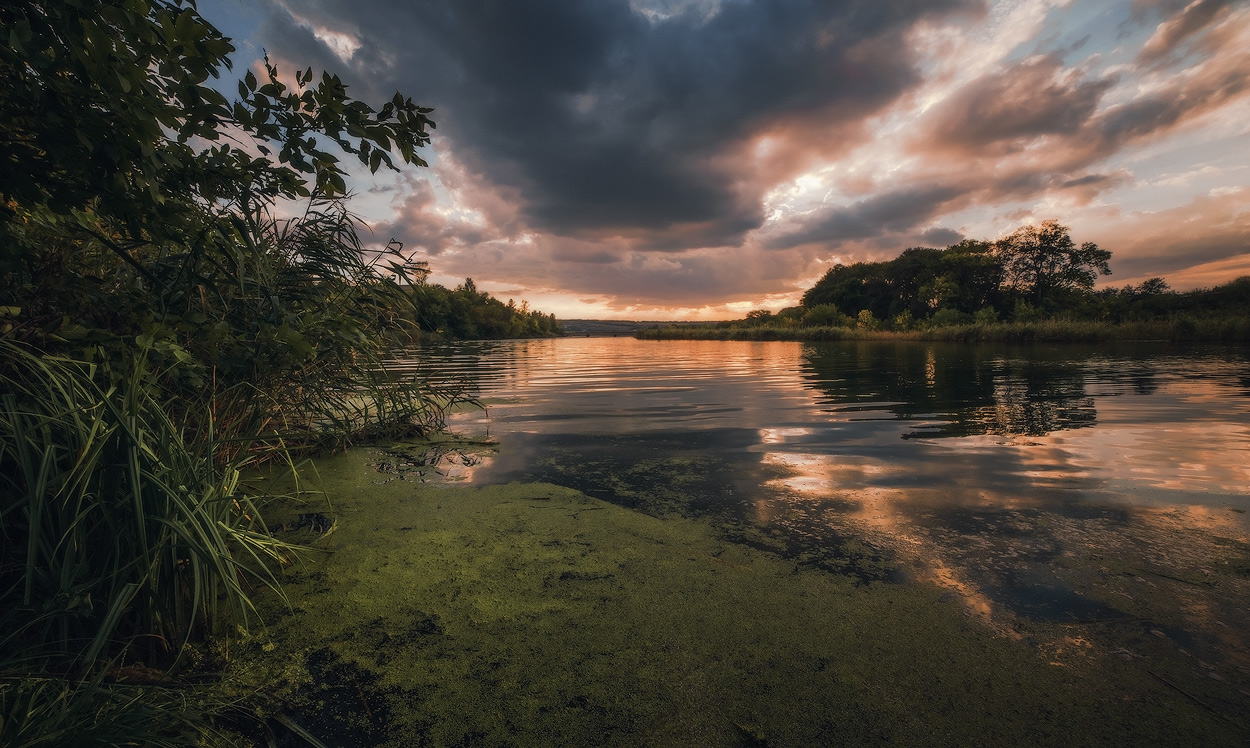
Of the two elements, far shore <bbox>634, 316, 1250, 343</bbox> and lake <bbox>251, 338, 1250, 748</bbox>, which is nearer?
lake <bbox>251, 338, 1250, 748</bbox>

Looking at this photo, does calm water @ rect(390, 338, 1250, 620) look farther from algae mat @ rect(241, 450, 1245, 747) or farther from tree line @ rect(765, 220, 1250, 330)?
tree line @ rect(765, 220, 1250, 330)

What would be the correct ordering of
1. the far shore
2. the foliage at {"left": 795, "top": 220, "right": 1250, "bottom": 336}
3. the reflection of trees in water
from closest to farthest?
1. the reflection of trees in water
2. the far shore
3. the foliage at {"left": 795, "top": 220, "right": 1250, "bottom": 336}

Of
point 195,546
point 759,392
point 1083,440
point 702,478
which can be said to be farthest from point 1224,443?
point 195,546

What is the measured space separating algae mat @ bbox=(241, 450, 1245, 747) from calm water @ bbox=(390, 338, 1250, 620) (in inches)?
17.5

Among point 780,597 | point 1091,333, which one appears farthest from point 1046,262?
point 780,597

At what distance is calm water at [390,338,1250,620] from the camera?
8.96 ft

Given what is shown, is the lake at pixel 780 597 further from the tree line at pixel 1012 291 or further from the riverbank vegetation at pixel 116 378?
the tree line at pixel 1012 291

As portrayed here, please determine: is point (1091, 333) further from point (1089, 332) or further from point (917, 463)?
point (917, 463)

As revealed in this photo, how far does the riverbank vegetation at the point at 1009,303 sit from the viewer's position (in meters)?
24.3

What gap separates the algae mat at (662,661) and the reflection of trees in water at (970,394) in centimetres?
426

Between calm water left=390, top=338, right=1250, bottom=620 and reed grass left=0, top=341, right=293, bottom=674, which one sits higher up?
reed grass left=0, top=341, right=293, bottom=674

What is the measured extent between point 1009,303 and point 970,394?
41.4m

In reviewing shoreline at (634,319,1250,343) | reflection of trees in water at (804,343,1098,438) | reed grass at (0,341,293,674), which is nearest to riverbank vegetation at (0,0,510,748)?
reed grass at (0,341,293,674)

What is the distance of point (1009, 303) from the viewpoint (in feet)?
134
